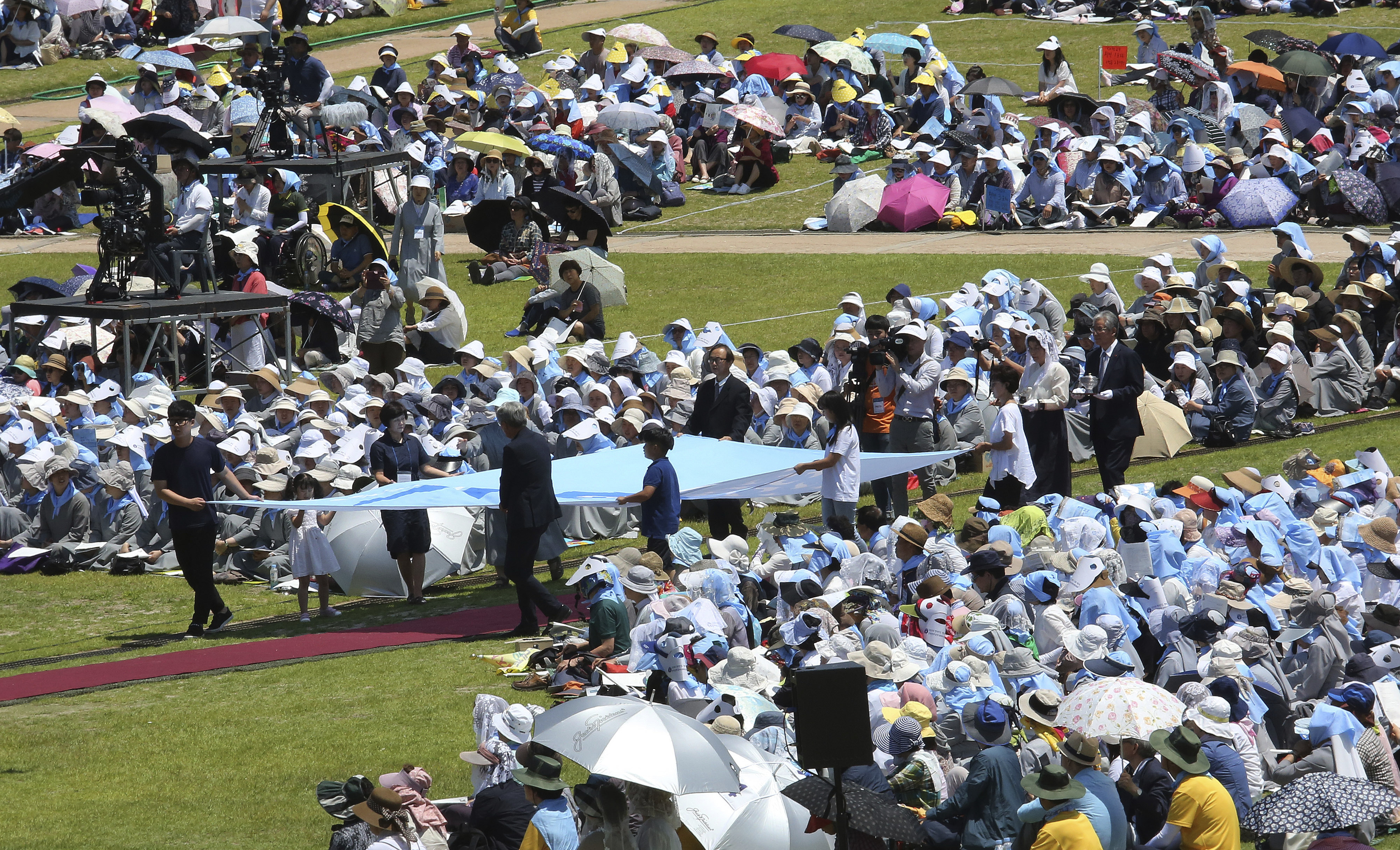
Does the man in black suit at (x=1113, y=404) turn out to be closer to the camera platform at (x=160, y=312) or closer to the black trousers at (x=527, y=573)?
the black trousers at (x=527, y=573)

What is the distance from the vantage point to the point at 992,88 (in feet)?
95.3

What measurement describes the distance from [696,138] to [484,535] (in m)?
15.4

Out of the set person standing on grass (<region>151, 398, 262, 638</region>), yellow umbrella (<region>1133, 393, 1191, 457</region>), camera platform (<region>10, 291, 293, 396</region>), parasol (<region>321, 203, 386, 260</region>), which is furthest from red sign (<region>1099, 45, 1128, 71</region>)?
person standing on grass (<region>151, 398, 262, 638</region>)

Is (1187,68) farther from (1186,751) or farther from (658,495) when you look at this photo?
(1186,751)

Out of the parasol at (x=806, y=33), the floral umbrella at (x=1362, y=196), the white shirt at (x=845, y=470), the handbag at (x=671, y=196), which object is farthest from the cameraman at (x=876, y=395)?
the parasol at (x=806, y=33)

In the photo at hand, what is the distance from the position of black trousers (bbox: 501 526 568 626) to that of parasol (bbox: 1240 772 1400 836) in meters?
5.64

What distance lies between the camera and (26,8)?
37.0 metres

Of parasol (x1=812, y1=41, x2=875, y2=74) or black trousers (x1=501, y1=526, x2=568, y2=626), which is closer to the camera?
black trousers (x1=501, y1=526, x2=568, y2=626)

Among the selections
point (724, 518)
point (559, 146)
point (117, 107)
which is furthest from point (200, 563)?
point (117, 107)

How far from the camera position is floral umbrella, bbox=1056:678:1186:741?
948 centimetres

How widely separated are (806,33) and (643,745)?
2821 cm

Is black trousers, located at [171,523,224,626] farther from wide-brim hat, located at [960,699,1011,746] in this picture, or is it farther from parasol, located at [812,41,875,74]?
parasol, located at [812,41,875,74]

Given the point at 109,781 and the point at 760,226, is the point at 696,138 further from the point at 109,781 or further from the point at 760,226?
the point at 109,781

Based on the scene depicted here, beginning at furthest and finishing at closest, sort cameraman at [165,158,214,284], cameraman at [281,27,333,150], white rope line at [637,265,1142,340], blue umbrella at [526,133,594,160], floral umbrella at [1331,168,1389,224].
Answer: cameraman at [281,27,333,150] → blue umbrella at [526,133,594,160] → floral umbrella at [1331,168,1389,224] → cameraman at [165,158,214,284] → white rope line at [637,265,1142,340]
